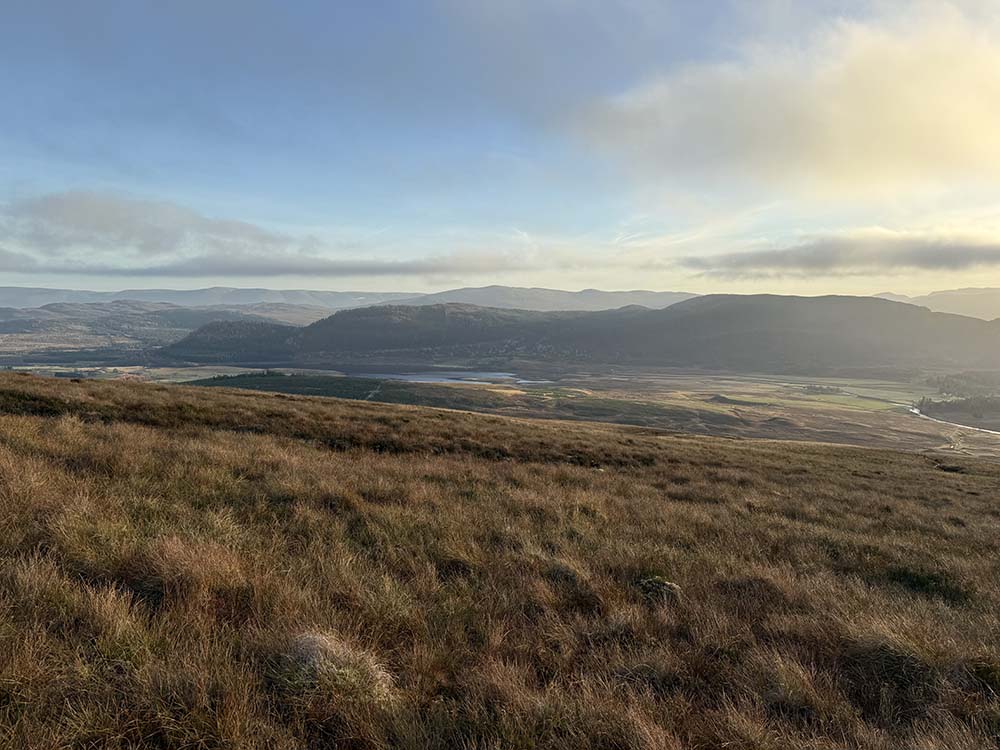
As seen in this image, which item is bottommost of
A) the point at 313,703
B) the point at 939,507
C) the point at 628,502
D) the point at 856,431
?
the point at 856,431

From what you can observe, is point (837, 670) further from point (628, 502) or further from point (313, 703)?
point (628, 502)

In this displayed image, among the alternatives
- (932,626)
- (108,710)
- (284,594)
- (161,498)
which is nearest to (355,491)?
(161,498)

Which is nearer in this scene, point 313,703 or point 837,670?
point 313,703

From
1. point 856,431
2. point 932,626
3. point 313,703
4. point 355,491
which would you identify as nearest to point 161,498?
point 355,491

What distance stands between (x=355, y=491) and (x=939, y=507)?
64.8 feet

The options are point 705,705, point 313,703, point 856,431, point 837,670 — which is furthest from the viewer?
point 856,431

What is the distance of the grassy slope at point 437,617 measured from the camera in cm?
347

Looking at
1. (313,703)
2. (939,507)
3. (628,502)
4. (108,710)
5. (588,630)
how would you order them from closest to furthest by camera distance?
(108,710) < (313,703) < (588,630) < (628,502) < (939,507)

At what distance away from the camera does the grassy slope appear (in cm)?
347

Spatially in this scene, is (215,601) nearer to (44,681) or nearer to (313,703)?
(44,681)

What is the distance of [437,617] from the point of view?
5152mm

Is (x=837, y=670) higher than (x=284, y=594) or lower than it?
lower

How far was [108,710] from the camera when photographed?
3201 mm

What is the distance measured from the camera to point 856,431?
134 meters
